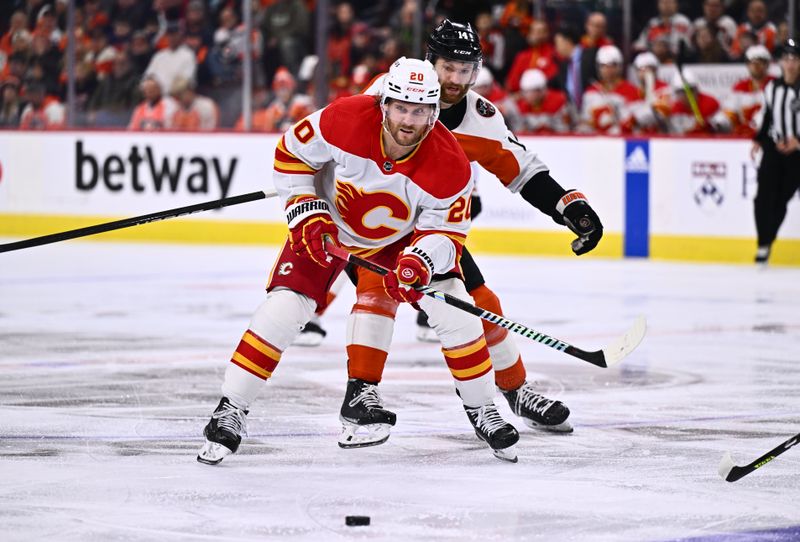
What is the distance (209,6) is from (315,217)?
27.1 ft

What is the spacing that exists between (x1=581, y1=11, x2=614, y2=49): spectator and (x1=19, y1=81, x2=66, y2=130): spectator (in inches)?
170

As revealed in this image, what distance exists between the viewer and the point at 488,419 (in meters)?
4.18

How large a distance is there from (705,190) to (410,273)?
20.7 feet

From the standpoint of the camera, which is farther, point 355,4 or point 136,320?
point 355,4

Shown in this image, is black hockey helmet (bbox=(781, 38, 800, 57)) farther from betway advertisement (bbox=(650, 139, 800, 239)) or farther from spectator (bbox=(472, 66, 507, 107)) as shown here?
spectator (bbox=(472, 66, 507, 107))

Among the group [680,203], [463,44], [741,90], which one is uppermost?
[463,44]

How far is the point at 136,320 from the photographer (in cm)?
720

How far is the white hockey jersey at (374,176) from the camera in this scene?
409 centimetres

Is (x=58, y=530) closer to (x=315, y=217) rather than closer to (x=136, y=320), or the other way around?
(x=315, y=217)

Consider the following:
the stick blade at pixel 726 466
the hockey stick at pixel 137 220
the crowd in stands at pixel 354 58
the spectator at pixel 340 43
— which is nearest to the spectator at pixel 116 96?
the crowd in stands at pixel 354 58

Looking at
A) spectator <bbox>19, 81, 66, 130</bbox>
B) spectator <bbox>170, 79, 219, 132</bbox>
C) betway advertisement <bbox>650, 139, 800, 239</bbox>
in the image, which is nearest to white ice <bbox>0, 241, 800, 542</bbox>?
betway advertisement <bbox>650, 139, 800, 239</bbox>

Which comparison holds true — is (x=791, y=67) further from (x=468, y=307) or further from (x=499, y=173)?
(x=468, y=307)

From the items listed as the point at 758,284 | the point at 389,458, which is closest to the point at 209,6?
the point at 758,284

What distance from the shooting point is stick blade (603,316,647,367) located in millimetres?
4281
